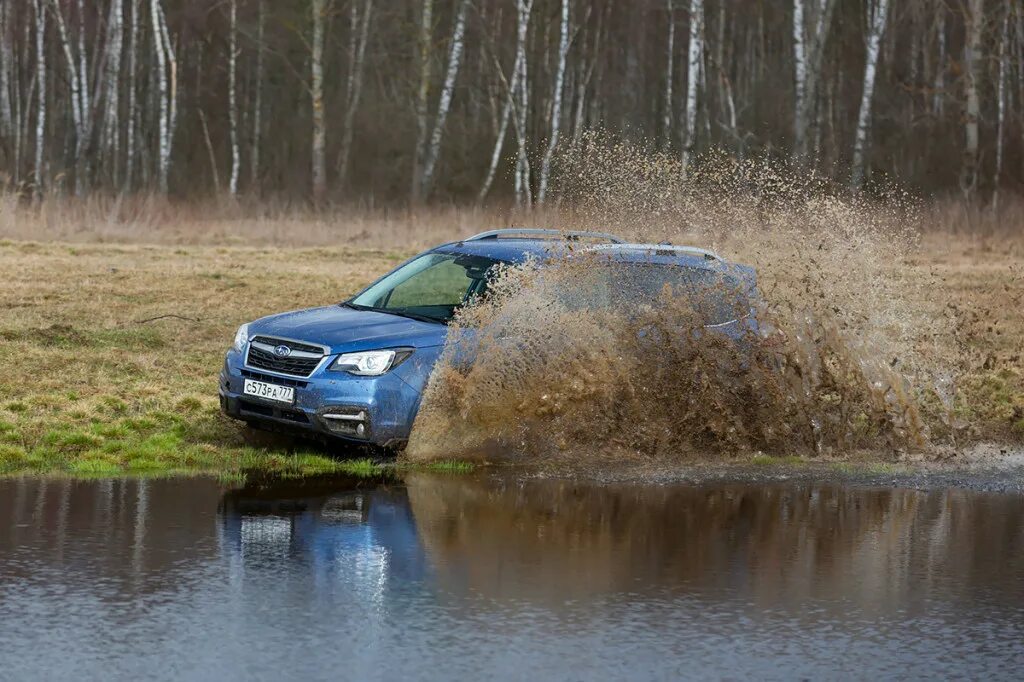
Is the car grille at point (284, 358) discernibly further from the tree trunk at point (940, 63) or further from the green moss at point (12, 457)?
the tree trunk at point (940, 63)

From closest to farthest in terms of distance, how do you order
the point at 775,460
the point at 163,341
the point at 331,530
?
the point at 331,530 < the point at 775,460 < the point at 163,341

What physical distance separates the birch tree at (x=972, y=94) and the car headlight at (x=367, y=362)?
27.7m

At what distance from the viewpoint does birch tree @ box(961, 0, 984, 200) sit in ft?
124

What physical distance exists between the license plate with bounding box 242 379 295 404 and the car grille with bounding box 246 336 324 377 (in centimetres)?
11

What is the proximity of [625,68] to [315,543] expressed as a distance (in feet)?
177

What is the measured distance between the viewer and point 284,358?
36.7ft

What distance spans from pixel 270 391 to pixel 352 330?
0.70 metres

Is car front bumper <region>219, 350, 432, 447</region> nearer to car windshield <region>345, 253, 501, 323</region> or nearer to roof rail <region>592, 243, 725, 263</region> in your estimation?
car windshield <region>345, 253, 501, 323</region>

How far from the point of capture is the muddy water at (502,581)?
20.8 ft

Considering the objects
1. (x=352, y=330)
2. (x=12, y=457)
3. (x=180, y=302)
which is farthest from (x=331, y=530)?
(x=180, y=302)

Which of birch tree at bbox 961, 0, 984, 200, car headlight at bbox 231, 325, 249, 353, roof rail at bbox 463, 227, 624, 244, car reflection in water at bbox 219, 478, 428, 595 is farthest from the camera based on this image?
birch tree at bbox 961, 0, 984, 200

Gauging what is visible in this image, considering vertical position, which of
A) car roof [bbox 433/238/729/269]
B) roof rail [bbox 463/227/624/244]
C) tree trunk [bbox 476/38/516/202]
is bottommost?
car roof [bbox 433/238/729/269]

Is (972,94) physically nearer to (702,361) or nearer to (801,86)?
(801,86)

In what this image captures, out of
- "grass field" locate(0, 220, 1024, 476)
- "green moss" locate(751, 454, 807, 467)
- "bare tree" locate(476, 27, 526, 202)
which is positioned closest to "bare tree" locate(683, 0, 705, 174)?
"bare tree" locate(476, 27, 526, 202)
